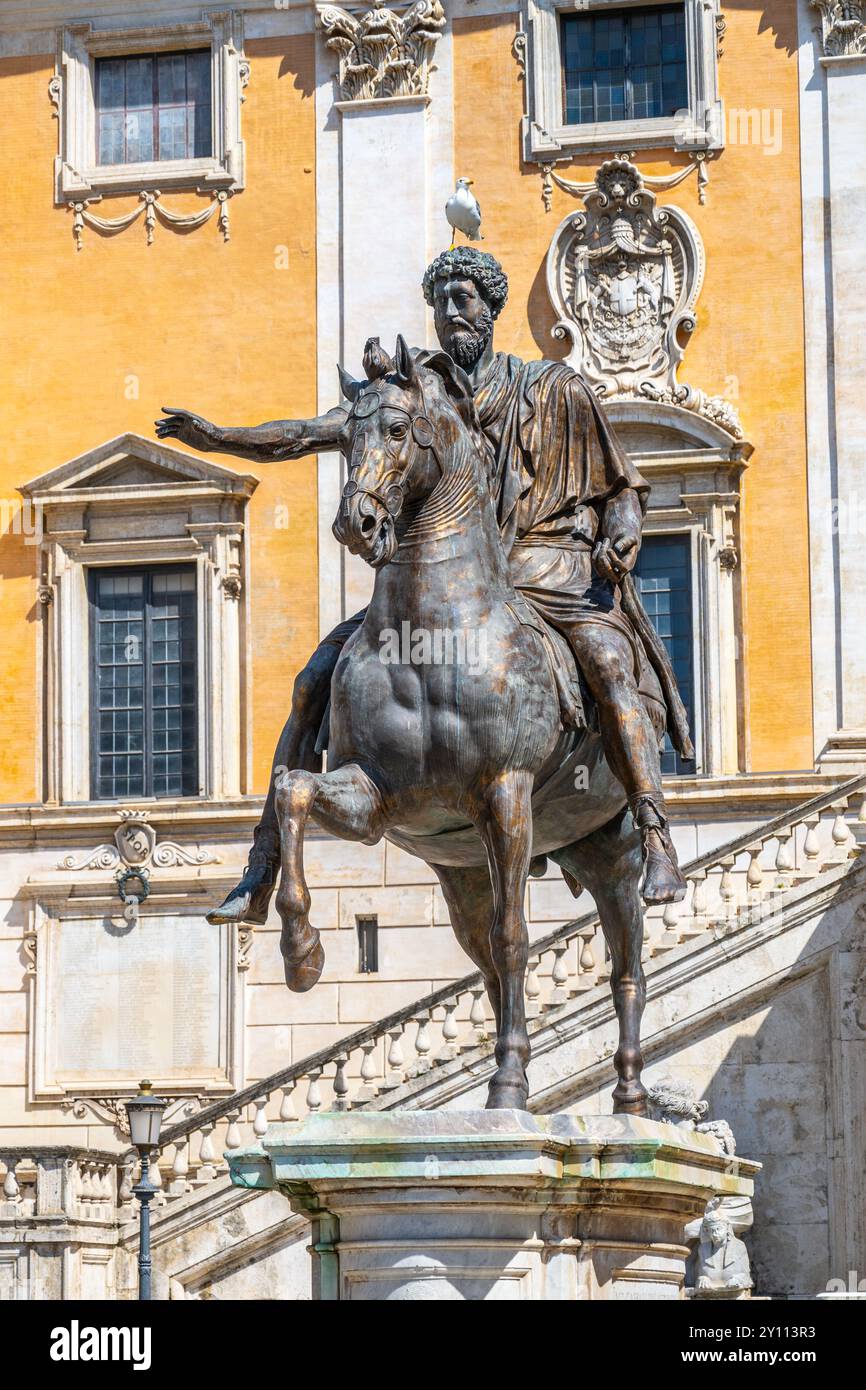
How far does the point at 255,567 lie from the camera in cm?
2725

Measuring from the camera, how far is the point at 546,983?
22.9 metres

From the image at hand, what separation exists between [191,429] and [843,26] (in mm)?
17285

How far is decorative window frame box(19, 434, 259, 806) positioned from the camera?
2695 centimetres

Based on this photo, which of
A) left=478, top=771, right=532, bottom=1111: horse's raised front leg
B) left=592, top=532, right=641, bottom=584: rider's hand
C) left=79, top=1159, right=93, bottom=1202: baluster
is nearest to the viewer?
left=478, top=771, right=532, bottom=1111: horse's raised front leg

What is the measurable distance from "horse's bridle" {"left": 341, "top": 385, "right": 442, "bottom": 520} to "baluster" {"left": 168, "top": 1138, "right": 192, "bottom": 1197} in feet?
43.5

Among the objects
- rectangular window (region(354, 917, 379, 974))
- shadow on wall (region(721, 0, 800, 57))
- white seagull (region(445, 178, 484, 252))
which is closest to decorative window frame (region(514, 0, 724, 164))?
shadow on wall (region(721, 0, 800, 57))

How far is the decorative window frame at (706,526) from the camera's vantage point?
84.6 ft

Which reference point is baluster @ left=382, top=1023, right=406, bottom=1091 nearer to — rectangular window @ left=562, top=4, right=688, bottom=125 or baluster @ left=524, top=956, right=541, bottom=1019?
baluster @ left=524, top=956, right=541, bottom=1019

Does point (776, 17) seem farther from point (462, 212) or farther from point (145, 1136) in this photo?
point (145, 1136)

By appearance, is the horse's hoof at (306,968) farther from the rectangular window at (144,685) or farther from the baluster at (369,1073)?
the rectangular window at (144,685)

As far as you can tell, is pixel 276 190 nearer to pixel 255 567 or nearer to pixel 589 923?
pixel 255 567

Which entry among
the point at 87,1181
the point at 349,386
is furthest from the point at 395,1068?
the point at 349,386

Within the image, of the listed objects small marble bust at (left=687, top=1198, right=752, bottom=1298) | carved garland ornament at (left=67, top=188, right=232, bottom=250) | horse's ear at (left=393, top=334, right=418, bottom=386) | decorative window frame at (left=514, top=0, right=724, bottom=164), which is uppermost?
decorative window frame at (left=514, top=0, right=724, bottom=164)

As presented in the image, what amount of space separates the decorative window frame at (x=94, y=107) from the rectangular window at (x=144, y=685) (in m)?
3.86
